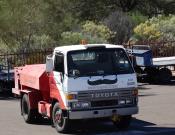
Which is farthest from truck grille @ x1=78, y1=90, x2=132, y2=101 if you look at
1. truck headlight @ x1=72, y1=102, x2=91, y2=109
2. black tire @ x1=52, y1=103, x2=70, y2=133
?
black tire @ x1=52, y1=103, x2=70, y2=133

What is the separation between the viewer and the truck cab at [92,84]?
13547 millimetres

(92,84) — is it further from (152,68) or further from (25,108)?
(152,68)

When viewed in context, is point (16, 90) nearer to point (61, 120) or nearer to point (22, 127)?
point (22, 127)

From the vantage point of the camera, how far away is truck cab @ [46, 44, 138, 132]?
13547 mm

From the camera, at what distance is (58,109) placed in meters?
14.0

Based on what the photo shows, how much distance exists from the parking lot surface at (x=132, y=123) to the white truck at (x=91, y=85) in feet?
1.43

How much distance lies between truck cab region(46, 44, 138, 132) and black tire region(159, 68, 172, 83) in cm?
1083

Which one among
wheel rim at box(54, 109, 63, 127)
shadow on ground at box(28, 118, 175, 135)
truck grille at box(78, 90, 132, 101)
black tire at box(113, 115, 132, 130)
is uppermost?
truck grille at box(78, 90, 132, 101)

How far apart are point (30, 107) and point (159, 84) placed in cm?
1005

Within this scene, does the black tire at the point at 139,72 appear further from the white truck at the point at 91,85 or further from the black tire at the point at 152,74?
the white truck at the point at 91,85

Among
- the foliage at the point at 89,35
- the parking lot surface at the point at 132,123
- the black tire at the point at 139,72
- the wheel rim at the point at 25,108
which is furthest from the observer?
the foliage at the point at 89,35

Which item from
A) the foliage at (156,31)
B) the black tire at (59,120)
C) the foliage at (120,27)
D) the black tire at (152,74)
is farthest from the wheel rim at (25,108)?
the foliage at (120,27)

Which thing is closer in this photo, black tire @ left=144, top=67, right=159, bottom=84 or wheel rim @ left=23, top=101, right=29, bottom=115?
wheel rim @ left=23, top=101, right=29, bottom=115

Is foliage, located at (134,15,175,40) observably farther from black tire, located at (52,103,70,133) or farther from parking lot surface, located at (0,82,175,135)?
black tire, located at (52,103,70,133)
